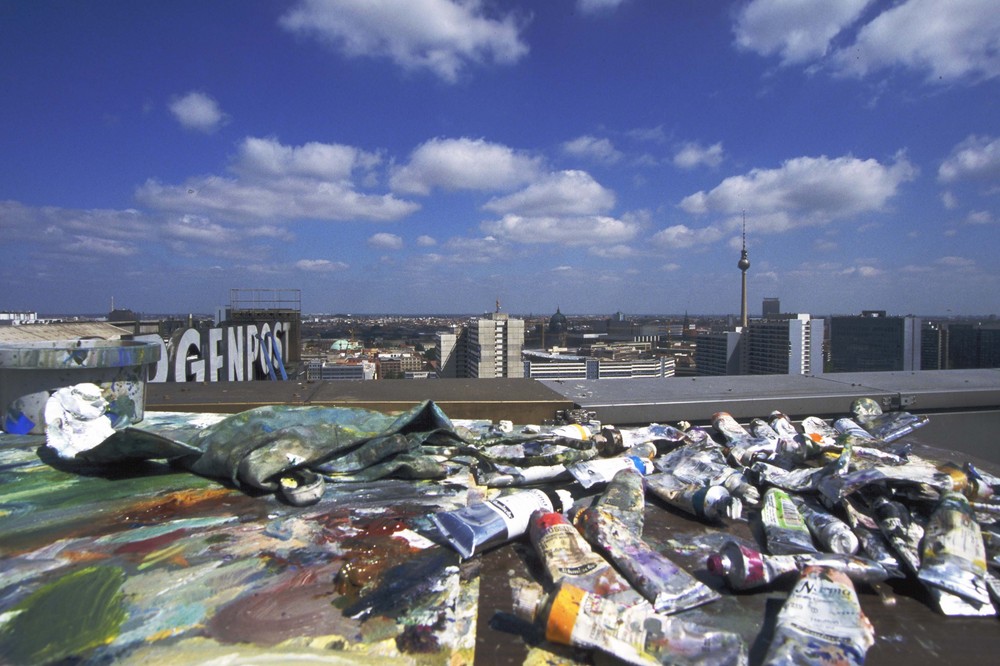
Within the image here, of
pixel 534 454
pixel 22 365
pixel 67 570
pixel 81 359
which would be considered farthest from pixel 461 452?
pixel 22 365

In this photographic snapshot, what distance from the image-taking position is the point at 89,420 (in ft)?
9.96

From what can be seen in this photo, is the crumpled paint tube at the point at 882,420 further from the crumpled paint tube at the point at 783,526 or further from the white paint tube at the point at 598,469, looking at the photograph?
the white paint tube at the point at 598,469

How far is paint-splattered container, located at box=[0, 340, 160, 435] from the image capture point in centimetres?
305

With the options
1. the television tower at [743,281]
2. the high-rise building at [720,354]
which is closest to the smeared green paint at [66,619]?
the high-rise building at [720,354]

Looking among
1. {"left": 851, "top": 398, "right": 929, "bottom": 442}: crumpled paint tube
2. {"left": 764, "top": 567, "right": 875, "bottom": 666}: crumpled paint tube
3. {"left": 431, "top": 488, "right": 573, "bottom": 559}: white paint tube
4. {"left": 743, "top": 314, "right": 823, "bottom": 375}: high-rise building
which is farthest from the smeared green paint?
{"left": 743, "top": 314, "right": 823, "bottom": 375}: high-rise building

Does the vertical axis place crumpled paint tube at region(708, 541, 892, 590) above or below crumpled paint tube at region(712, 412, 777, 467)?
below

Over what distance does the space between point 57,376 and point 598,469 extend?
10.3 ft

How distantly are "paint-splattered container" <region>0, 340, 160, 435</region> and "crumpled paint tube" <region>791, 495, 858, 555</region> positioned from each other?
3.61 metres

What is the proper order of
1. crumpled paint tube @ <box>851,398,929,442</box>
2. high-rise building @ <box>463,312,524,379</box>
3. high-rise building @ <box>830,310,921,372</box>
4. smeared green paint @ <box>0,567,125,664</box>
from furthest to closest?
high-rise building @ <box>463,312,524,379</box>, high-rise building @ <box>830,310,921,372</box>, crumpled paint tube @ <box>851,398,929,442</box>, smeared green paint @ <box>0,567,125,664</box>

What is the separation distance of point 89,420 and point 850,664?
11.9 feet

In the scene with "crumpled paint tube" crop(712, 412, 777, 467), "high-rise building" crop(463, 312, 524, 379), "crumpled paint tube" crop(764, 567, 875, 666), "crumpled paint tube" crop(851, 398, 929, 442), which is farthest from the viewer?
"high-rise building" crop(463, 312, 524, 379)

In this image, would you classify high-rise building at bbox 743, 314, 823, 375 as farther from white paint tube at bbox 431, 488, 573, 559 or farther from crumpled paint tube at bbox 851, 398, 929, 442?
white paint tube at bbox 431, 488, 573, 559

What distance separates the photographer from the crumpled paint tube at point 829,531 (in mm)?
1853

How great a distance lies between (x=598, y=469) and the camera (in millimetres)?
2582
